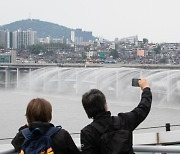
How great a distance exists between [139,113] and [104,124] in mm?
234

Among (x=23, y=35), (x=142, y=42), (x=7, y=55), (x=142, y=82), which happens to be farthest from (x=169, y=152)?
(x=23, y=35)

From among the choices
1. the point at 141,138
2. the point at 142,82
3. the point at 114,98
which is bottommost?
the point at 114,98

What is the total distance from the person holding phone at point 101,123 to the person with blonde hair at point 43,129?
0.08 metres

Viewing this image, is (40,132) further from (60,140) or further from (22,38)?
(22,38)

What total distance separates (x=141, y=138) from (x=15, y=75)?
196 feet

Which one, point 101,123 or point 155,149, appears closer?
point 101,123

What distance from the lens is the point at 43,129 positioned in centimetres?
194

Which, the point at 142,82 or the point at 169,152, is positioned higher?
the point at 142,82

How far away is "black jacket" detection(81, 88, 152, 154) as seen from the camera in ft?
6.48

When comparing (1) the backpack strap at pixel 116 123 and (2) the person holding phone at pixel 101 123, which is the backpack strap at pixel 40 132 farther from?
(1) the backpack strap at pixel 116 123

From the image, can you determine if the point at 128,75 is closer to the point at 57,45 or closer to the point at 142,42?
the point at 57,45

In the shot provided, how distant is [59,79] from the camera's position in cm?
4628

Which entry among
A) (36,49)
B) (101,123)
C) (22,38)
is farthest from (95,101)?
(22,38)

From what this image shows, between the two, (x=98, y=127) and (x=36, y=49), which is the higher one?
(x=36, y=49)
